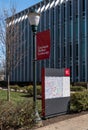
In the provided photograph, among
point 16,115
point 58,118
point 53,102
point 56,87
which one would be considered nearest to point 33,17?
point 56,87

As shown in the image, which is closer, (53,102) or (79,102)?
(53,102)

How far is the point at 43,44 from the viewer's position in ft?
40.6

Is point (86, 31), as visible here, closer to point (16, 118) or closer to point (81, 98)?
point (81, 98)

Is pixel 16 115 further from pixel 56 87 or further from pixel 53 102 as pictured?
pixel 56 87

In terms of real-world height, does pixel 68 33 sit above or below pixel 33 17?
above

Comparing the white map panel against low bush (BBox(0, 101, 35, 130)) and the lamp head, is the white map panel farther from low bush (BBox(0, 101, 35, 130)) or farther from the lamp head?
the lamp head

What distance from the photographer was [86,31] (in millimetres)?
47531

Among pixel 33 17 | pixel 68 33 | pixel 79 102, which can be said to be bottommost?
Answer: pixel 79 102

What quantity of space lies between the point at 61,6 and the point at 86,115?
39.9m

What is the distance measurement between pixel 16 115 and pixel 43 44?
2.89m

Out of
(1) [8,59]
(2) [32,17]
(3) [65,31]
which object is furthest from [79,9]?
(2) [32,17]

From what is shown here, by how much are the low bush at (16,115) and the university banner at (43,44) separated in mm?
1806

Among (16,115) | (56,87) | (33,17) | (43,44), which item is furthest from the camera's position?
(56,87)

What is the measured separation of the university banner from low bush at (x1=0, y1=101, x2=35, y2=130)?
1806 mm
